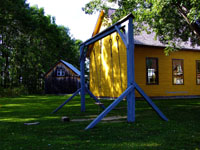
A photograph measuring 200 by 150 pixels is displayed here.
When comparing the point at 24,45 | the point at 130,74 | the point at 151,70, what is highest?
the point at 24,45

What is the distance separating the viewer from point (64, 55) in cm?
4612

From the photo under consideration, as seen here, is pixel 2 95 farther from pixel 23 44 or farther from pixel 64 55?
pixel 64 55

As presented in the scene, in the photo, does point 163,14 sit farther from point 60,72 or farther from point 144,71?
point 60,72

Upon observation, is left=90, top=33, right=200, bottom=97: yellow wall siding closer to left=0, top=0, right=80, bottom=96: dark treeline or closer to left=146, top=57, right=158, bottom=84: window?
left=146, top=57, right=158, bottom=84: window

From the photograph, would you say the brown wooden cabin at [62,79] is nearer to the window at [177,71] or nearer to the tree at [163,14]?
the window at [177,71]

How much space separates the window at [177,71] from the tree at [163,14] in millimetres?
3104

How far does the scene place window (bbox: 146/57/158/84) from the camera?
1685cm

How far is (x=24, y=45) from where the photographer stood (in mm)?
33719

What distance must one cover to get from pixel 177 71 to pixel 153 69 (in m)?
2.40

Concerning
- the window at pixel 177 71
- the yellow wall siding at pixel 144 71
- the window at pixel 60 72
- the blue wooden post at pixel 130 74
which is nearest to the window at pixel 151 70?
the yellow wall siding at pixel 144 71

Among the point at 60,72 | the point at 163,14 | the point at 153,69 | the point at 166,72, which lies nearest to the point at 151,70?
the point at 153,69

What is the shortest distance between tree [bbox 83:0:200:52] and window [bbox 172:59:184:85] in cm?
310

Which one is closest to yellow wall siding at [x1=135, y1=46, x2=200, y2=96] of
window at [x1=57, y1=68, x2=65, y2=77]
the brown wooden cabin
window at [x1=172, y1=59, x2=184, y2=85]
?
window at [x1=172, y1=59, x2=184, y2=85]

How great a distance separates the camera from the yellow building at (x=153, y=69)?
53.8ft
